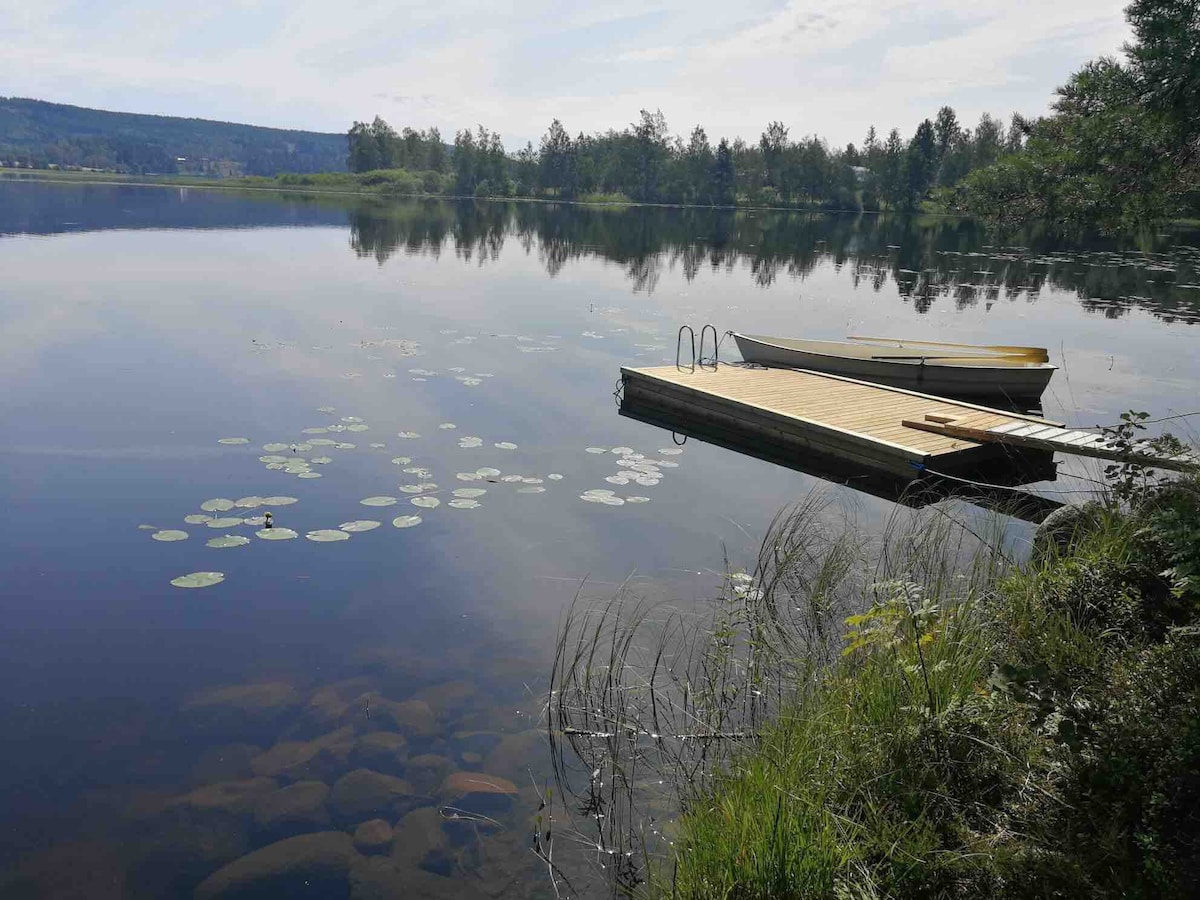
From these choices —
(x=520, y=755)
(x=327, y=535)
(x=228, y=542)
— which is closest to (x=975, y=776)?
(x=520, y=755)

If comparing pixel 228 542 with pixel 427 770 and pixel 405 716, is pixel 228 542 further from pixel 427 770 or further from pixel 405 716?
pixel 427 770

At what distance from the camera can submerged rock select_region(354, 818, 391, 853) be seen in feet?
13.1

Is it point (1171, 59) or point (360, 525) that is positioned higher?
point (1171, 59)

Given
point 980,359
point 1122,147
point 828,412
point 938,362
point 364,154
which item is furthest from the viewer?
point 364,154

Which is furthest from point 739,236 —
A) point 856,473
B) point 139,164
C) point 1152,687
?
point 139,164

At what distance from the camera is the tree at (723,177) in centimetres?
9544

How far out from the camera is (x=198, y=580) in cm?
640

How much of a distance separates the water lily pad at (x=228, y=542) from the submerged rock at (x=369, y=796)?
3161 mm

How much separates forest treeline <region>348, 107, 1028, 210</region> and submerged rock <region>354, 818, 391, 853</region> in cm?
8600

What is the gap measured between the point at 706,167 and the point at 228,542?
323 feet

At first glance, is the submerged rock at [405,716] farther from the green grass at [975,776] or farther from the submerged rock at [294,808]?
the green grass at [975,776]

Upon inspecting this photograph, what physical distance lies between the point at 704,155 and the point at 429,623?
101 metres

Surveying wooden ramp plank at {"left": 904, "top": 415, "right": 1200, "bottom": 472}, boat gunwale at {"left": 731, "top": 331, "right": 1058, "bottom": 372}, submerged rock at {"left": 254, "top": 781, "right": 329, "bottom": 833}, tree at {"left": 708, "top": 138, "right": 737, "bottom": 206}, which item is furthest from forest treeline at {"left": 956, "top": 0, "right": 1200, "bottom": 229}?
tree at {"left": 708, "top": 138, "right": 737, "bottom": 206}

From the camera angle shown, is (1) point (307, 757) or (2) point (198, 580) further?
(2) point (198, 580)
